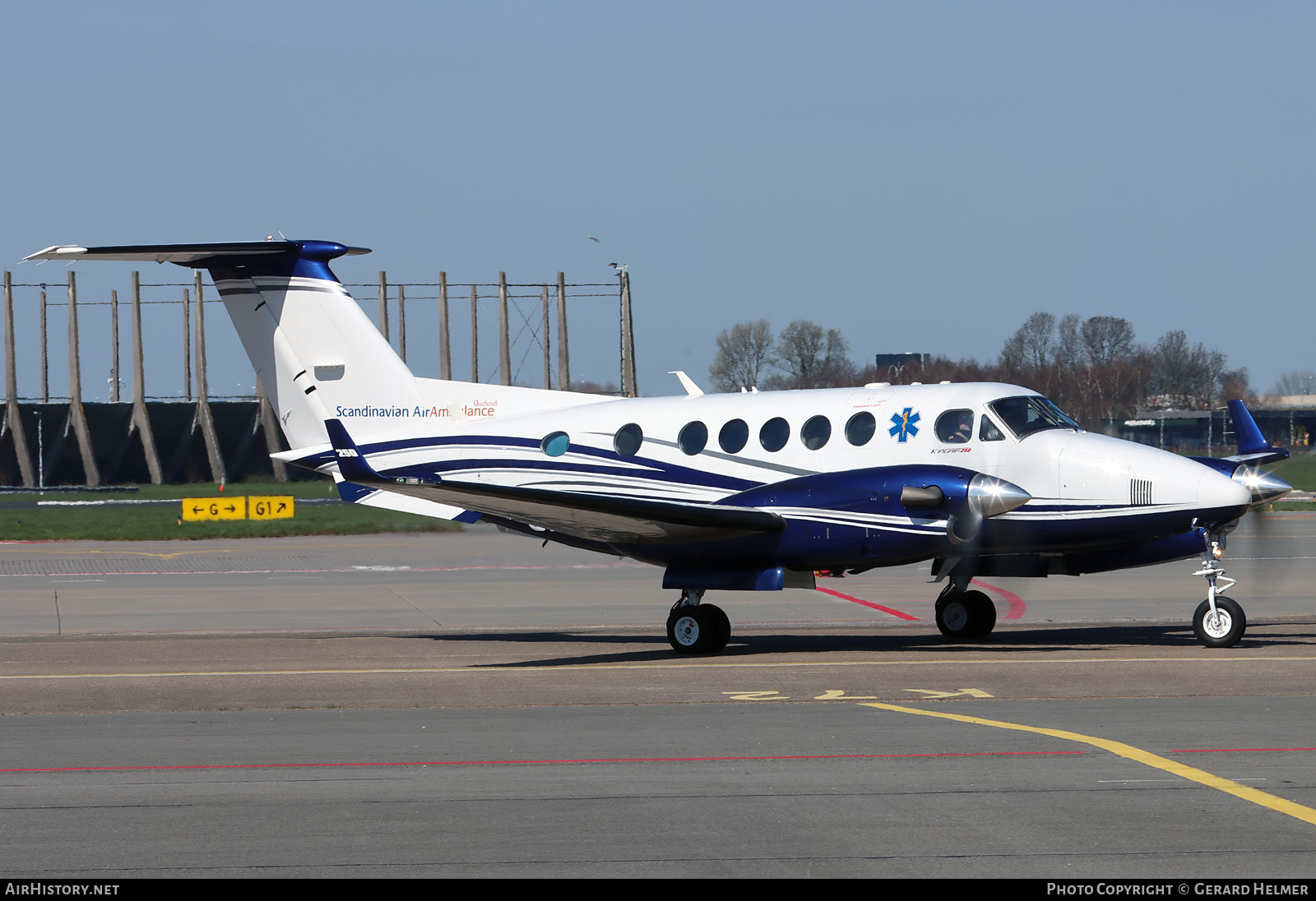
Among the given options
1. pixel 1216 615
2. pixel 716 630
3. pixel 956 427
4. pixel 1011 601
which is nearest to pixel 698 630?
pixel 716 630

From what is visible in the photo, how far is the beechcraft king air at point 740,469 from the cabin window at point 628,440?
29mm

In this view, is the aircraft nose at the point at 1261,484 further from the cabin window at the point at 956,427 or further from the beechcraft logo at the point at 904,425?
the beechcraft logo at the point at 904,425

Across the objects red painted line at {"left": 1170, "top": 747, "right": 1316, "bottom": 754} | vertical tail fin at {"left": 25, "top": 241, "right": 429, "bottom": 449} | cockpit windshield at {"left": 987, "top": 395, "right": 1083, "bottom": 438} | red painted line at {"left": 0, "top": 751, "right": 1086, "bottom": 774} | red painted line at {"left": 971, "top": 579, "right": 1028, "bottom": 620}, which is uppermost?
vertical tail fin at {"left": 25, "top": 241, "right": 429, "bottom": 449}

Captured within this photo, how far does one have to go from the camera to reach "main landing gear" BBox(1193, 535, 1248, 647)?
15125mm

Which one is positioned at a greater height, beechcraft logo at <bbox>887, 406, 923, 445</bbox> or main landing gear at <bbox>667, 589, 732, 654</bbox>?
beechcraft logo at <bbox>887, 406, 923, 445</bbox>

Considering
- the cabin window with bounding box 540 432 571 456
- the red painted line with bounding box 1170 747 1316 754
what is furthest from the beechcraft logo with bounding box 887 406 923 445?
the red painted line with bounding box 1170 747 1316 754

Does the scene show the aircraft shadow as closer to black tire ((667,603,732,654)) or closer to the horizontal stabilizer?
black tire ((667,603,732,654))

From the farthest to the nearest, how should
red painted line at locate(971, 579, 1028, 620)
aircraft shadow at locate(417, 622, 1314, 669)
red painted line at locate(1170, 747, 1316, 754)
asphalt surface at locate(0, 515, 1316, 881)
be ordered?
red painted line at locate(971, 579, 1028, 620)
aircraft shadow at locate(417, 622, 1314, 669)
red painted line at locate(1170, 747, 1316, 754)
asphalt surface at locate(0, 515, 1316, 881)

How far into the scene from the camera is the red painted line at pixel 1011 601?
65.9ft

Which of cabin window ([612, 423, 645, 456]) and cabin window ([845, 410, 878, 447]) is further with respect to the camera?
cabin window ([612, 423, 645, 456])

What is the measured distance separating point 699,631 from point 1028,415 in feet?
14.6

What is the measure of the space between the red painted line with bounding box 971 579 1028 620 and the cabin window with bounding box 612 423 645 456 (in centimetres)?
597

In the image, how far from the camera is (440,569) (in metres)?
28.1

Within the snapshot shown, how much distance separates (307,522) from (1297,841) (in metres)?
37.8
